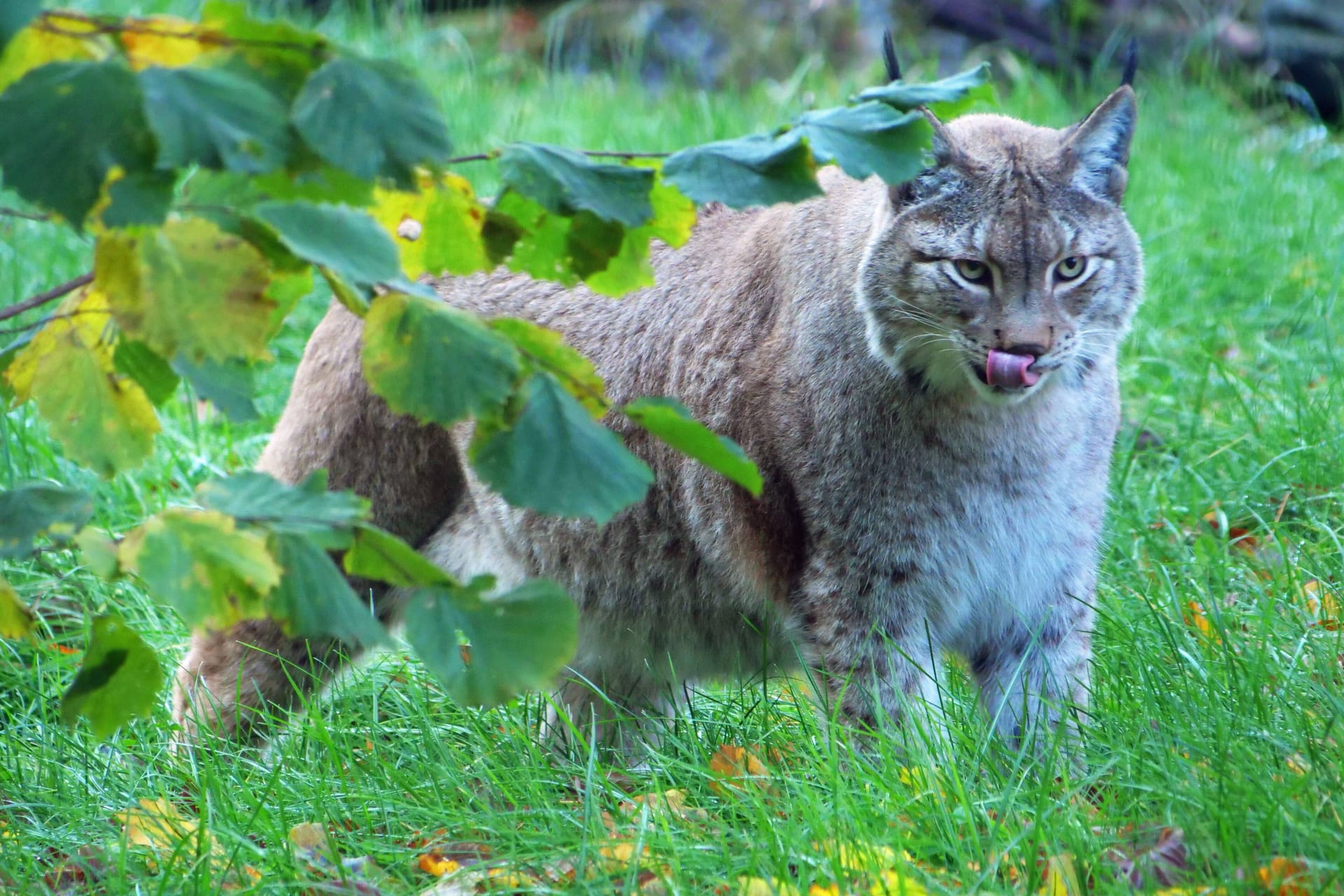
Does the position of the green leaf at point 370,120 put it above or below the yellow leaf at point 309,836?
above

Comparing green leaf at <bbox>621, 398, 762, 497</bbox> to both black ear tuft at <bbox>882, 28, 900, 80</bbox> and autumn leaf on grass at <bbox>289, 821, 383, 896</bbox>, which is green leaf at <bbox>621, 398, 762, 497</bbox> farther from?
black ear tuft at <bbox>882, 28, 900, 80</bbox>

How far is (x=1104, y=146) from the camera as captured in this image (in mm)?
2959

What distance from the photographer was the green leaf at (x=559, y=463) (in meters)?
1.64

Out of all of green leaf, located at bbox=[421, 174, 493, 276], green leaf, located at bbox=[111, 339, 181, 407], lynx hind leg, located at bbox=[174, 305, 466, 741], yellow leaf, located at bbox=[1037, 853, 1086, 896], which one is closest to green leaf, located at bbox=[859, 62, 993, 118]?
green leaf, located at bbox=[421, 174, 493, 276]

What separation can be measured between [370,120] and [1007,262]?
1696 mm

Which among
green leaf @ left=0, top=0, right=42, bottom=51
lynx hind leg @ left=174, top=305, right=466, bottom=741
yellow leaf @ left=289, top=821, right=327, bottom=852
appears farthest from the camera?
lynx hind leg @ left=174, top=305, right=466, bottom=741

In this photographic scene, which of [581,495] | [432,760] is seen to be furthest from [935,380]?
[581,495]

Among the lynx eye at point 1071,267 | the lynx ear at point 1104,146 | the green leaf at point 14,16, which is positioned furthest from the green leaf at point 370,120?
the lynx ear at point 1104,146

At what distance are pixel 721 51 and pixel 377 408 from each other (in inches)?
241

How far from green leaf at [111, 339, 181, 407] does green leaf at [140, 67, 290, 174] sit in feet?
1.47

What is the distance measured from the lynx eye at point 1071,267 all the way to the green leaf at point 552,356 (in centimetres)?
145

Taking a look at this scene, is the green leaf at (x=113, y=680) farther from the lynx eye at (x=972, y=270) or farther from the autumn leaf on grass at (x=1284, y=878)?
the lynx eye at (x=972, y=270)

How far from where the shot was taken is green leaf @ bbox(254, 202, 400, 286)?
1.47m

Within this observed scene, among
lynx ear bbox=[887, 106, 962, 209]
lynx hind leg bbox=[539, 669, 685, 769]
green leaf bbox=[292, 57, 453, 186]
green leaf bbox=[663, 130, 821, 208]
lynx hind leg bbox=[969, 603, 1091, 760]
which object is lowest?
lynx hind leg bbox=[539, 669, 685, 769]
